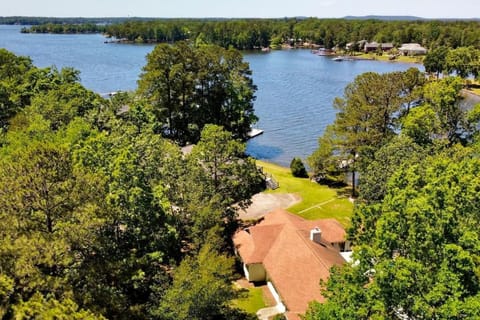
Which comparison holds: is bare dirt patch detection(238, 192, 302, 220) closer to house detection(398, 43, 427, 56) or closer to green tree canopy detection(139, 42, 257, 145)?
green tree canopy detection(139, 42, 257, 145)

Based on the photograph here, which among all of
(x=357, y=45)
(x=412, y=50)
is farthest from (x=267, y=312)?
(x=357, y=45)

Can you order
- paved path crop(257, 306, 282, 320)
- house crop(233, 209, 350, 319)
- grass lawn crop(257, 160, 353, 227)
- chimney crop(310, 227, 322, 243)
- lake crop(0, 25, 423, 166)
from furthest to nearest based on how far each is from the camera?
lake crop(0, 25, 423, 166) < grass lawn crop(257, 160, 353, 227) < chimney crop(310, 227, 322, 243) < paved path crop(257, 306, 282, 320) < house crop(233, 209, 350, 319)

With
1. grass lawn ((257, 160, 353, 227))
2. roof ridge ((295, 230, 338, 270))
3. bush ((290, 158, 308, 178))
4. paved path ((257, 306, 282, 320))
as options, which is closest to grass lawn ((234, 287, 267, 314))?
paved path ((257, 306, 282, 320))

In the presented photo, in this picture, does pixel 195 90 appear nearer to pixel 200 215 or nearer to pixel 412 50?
pixel 200 215

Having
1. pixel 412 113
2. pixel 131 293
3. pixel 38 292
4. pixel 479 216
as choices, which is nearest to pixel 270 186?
pixel 412 113

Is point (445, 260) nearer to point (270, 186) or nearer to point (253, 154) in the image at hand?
point (270, 186)

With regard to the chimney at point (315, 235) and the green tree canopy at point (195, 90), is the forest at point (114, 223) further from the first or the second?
the green tree canopy at point (195, 90)

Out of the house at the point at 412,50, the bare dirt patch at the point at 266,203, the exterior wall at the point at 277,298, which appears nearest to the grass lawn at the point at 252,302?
the exterior wall at the point at 277,298
